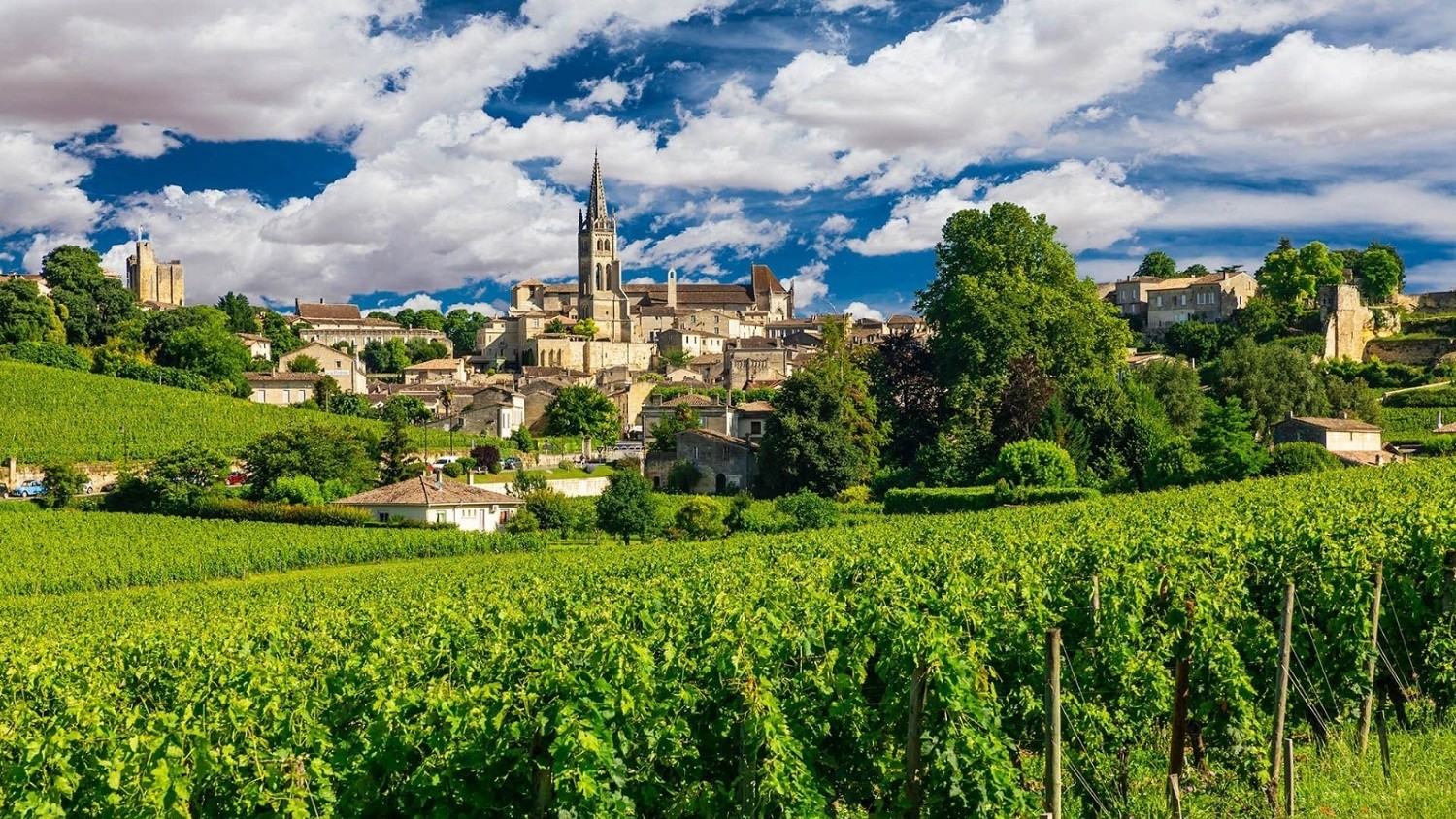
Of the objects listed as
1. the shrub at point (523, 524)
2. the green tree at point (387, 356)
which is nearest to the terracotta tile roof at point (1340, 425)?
the shrub at point (523, 524)

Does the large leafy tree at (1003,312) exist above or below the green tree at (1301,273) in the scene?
below

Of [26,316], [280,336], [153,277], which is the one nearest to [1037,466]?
[26,316]

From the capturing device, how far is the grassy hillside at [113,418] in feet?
189

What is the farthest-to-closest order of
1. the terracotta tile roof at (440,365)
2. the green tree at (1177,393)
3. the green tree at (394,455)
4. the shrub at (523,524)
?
the terracotta tile roof at (440,365) → the green tree at (394,455) → the green tree at (1177,393) → the shrub at (523,524)

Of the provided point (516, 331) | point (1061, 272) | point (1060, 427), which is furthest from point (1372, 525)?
point (516, 331)

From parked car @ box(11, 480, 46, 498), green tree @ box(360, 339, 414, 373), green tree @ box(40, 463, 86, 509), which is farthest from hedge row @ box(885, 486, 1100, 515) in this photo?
green tree @ box(360, 339, 414, 373)

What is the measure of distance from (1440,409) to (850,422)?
95.5 ft

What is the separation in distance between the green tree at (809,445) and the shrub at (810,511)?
23.8ft

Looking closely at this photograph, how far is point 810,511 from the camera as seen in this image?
129 feet

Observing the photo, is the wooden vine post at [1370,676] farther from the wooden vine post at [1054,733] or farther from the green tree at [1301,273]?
the green tree at [1301,273]

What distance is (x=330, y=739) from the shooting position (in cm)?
764

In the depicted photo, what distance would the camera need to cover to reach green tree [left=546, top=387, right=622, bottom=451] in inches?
3014

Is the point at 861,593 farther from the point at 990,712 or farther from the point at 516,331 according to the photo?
the point at 516,331

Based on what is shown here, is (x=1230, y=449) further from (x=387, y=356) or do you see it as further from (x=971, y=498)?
(x=387, y=356)
